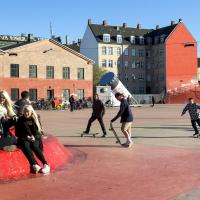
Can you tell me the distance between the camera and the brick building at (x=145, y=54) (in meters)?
88.8

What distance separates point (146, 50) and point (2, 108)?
88014 mm

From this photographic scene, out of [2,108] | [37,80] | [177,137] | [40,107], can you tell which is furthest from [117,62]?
[2,108]

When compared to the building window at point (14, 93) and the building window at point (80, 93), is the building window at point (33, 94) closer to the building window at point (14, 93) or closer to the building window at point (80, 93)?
the building window at point (14, 93)

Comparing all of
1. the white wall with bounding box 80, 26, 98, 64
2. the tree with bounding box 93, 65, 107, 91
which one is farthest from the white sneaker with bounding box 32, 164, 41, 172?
the white wall with bounding box 80, 26, 98, 64

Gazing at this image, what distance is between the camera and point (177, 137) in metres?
17.5

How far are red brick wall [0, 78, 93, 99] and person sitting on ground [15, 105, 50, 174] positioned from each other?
159 ft

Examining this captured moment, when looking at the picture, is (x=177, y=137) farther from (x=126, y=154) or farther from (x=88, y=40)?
(x=88, y=40)

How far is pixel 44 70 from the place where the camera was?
6169 centimetres

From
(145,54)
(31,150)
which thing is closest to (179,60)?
(145,54)

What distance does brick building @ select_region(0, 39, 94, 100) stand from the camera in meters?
57.9

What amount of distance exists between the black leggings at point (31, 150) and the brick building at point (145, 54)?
79.0 m

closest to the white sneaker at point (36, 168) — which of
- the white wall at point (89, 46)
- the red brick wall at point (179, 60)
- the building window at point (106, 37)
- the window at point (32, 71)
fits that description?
the window at point (32, 71)

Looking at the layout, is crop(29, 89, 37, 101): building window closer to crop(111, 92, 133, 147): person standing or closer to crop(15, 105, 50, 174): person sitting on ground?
crop(111, 92, 133, 147): person standing

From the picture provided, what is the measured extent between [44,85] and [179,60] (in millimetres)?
35683
